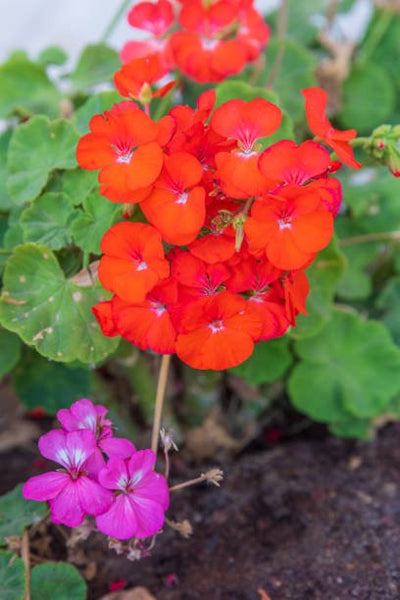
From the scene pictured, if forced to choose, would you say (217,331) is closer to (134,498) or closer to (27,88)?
(134,498)

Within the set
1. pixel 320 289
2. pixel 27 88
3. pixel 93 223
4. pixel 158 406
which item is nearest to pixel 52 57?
pixel 27 88

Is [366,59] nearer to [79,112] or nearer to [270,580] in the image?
[79,112]

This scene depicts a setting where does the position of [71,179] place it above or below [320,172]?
below

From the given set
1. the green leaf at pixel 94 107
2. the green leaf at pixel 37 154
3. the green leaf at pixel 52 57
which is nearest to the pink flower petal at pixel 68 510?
the green leaf at pixel 37 154

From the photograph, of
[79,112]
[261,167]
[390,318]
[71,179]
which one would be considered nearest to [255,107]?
[261,167]

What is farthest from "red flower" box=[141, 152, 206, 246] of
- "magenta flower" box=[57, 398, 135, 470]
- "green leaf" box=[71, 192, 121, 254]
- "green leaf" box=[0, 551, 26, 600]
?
"green leaf" box=[0, 551, 26, 600]

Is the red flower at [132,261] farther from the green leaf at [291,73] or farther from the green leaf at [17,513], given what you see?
the green leaf at [291,73]
